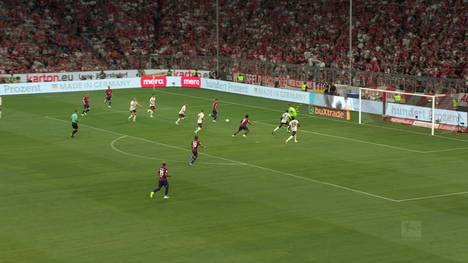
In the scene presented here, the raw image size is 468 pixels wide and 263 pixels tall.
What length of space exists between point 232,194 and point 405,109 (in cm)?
2629

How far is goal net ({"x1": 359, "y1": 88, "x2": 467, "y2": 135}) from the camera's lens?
5988cm

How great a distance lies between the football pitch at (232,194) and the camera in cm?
3148

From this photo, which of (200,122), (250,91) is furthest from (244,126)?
(250,91)

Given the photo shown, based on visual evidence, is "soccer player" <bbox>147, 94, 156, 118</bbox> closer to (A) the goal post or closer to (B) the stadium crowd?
(A) the goal post

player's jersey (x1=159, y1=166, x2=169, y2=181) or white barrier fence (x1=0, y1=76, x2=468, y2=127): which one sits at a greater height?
white barrier fence (x1=0, y1=76, x2=468, y2=127)

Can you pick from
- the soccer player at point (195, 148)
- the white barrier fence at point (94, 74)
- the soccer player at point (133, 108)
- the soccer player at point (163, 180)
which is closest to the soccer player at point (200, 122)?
the soccer player at point (133, 108)

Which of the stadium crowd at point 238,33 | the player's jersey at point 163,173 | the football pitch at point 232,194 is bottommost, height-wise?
the football pitch at point 232,194

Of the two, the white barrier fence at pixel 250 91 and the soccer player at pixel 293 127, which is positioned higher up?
the white barrier fence at pixel 250 91

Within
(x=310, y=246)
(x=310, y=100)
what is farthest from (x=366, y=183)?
(x=310, y=100)

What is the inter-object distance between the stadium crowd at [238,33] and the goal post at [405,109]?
30.5 ft

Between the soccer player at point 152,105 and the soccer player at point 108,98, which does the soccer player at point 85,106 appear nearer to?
the soccer player at point 152,105

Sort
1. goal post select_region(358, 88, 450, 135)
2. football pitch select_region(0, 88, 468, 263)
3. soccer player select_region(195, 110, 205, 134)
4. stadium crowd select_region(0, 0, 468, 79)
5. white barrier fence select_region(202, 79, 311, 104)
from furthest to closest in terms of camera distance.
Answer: stadium crowd select_region(0, 0, 468, 79)
white barrier fence select_region(202, 79, 311, 104)
goal post select_region(358, 88, 450, 135)
soccer player select_region(195, 110, 205, 134)
football pitch select_region(0, 88, 468, 263)

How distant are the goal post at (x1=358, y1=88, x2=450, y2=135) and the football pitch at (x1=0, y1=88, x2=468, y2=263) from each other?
1.47m

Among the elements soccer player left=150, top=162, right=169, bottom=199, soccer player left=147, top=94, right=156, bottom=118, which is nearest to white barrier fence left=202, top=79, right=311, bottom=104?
soccer player left=147, top=94, right=156, bottom=118
